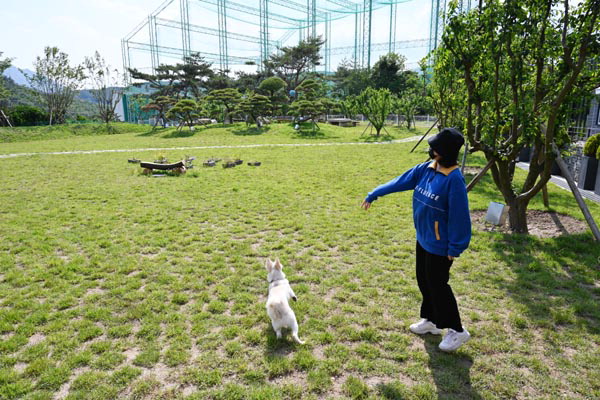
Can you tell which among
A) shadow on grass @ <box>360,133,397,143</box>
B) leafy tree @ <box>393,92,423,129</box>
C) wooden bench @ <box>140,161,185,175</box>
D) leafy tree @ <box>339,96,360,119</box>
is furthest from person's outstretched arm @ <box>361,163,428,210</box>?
leafy tree @ <box>339,96,360,119</box>

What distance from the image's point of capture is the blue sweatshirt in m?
2.65

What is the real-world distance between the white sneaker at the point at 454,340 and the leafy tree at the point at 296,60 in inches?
1764

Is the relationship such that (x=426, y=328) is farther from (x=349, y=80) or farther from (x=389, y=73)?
(x=349, y=80)

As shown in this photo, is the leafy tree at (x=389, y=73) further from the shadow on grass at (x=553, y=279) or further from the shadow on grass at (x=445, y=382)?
the shadow on grass at (x=445, y=382)

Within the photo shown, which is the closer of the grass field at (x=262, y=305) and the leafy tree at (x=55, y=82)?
the grass field at (x=262, y=305)

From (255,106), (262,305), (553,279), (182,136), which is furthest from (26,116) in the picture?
(553,279)

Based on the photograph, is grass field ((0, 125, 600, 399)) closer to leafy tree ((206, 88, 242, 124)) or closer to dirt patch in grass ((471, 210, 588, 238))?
dirt patch in grass ((471, 210, 588, 238))

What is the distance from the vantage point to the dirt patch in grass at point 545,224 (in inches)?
232

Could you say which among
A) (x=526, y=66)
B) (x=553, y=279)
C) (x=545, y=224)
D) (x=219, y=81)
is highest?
(x=219, y=81)

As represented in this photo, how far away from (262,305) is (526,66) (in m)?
5.26

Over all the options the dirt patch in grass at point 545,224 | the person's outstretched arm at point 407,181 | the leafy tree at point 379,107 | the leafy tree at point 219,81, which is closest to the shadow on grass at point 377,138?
the leafy tree at point 379,107

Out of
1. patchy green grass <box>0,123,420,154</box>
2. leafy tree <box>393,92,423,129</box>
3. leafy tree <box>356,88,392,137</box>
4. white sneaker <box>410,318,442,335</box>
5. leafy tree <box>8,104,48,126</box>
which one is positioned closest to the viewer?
white sneaker <box>410,318,442,335</box>

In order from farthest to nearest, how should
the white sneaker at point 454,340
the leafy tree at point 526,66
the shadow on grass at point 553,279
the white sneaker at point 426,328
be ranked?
the leafy tree at point 526,66, the shadow on grass at point 553,279, the white sneaker at point 426,328, the white sneaker at point 454,340

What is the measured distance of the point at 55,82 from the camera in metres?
32.7
